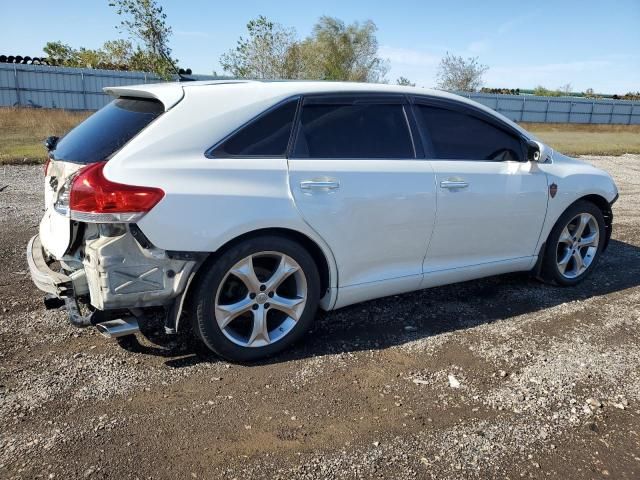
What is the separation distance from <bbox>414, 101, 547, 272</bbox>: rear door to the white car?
0.04ft

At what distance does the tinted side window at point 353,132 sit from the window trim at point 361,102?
2cm

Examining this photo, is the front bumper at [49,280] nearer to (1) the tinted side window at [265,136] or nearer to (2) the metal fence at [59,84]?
(1) the tinted side window at [265,136]

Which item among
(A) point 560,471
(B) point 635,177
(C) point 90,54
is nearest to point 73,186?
(A) point 560,471

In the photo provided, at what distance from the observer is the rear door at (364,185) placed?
3379mm

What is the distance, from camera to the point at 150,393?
118 inches

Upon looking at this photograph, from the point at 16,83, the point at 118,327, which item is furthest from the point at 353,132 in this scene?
the point at 16,83

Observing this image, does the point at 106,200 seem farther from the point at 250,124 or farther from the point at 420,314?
the point at 420,314

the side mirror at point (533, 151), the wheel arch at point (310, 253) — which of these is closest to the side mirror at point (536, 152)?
the side mirror at point (533, 151)

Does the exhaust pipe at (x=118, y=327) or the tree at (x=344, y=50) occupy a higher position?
the tree at (x=344, y=50)

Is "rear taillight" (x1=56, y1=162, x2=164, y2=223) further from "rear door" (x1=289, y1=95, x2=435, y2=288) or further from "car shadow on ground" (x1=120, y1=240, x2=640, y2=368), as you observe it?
"car shadow on ground" (x1=120, y1=240, x2=640, y2=368)

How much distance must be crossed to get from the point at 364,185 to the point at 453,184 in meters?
0.80

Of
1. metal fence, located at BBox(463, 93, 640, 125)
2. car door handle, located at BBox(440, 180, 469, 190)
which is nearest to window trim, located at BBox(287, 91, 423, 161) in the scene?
car door handle, located at BBox(440, 180, 469, 190)

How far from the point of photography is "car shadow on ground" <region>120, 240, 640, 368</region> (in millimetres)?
3549

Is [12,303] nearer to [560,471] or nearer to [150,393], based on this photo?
[150,393]
